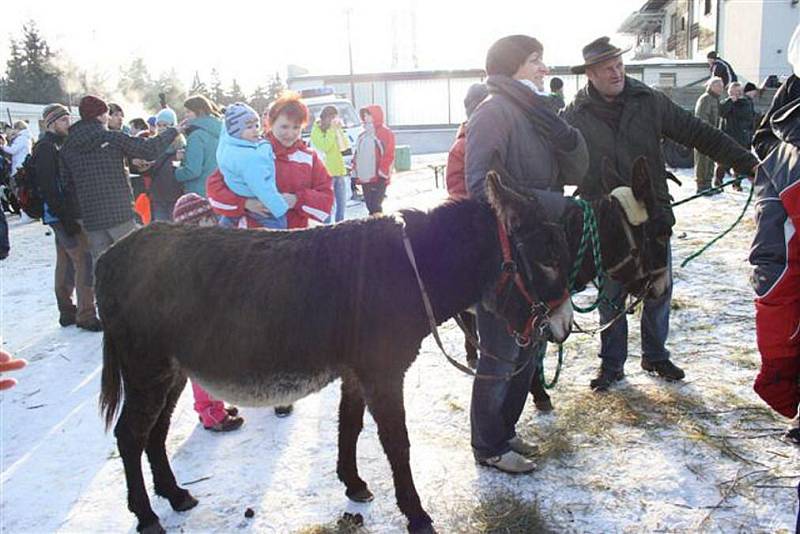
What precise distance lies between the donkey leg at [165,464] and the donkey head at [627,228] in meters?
2.26

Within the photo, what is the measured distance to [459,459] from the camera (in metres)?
3.49

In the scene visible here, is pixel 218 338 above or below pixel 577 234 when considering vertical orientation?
below

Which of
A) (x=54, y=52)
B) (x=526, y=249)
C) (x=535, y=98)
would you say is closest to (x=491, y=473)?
(x=526, y=249)

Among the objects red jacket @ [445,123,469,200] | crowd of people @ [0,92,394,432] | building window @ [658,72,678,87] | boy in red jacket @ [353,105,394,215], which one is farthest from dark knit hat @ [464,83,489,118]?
building window @ [658,72,678,87]

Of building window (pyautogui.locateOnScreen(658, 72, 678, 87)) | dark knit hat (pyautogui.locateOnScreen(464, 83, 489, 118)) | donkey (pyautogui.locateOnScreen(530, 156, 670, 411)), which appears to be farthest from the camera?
building window (pyautogui.locateOnScreen(658, 72, 678, 87))

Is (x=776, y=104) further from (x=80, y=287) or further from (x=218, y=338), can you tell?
(x=80, y=287)

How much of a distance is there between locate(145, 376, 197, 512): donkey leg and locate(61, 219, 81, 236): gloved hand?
380cm

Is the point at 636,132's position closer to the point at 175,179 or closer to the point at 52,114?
the point at 175,179

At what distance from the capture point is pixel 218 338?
9.14 ft

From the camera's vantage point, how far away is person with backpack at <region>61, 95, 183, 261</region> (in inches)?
215

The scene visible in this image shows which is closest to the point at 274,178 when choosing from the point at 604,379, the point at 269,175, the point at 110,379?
the point at 269,175

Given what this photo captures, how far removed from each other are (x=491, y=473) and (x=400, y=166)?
740 inches

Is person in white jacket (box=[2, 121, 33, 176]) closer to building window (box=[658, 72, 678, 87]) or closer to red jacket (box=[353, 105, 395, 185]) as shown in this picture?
red jacket (box=[353, 105, 395, 185])

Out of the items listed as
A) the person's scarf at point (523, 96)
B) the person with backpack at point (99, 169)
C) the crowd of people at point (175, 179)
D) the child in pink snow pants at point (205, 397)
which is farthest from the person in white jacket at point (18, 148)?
the person's scarf at point (523, 96)
